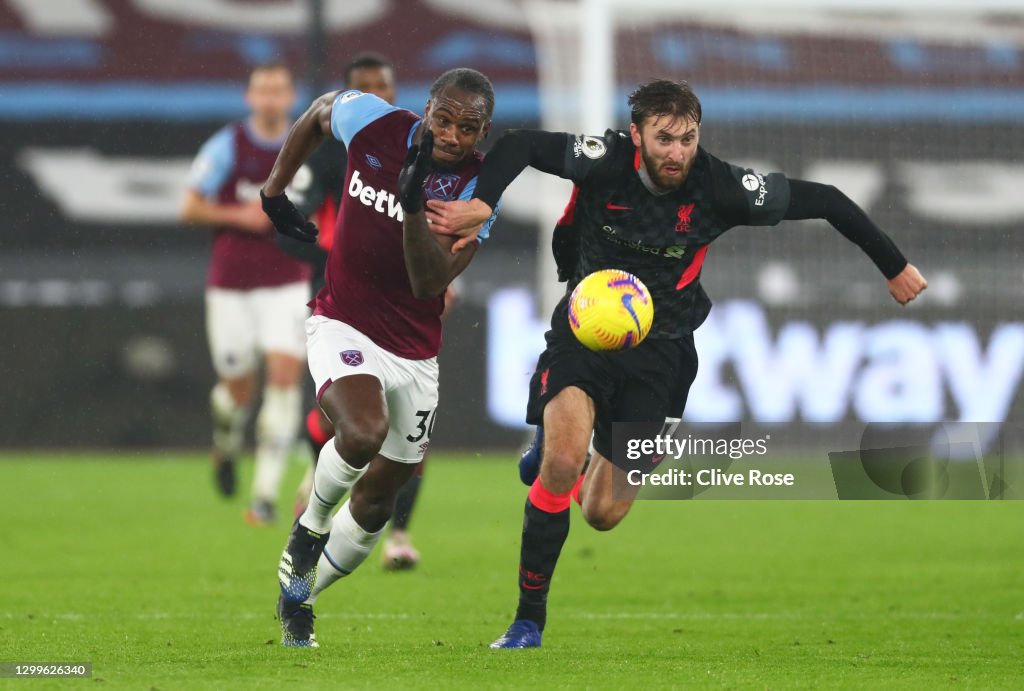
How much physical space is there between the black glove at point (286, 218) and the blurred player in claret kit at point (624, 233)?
843 millimetres

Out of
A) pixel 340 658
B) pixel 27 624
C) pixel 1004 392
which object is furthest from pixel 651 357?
pixel 1004 392

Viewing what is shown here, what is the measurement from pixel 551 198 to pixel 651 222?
8.02 meters

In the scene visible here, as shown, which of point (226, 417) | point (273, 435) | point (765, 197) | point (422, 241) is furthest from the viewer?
point (226, 417)

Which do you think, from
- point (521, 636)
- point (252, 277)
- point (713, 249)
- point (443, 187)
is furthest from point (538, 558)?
point (713, 249)

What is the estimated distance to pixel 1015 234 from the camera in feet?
44.5

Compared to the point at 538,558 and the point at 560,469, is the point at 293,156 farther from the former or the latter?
the point at 538,558

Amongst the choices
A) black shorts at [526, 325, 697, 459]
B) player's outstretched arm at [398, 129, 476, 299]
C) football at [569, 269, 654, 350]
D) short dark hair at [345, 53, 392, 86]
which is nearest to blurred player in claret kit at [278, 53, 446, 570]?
short dark hair at [345, 53, 392, 86]

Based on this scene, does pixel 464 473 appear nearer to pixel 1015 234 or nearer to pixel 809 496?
pixel 1015 234

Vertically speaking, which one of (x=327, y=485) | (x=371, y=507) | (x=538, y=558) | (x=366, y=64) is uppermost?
(x=366, y=64)

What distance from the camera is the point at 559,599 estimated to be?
24.7 feet

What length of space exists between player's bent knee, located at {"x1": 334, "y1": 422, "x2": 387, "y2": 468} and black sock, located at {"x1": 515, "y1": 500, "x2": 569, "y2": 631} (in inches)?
27.9

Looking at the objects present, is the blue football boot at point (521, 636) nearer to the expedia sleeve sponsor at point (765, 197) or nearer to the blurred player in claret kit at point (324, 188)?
the expedia sleeve sponsor at point (765, 197)

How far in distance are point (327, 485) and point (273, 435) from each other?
5.15 metres

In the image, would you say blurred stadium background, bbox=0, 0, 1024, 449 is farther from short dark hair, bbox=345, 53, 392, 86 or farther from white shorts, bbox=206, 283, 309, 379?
short dark hair, bbox=345, 53, 392, 86
